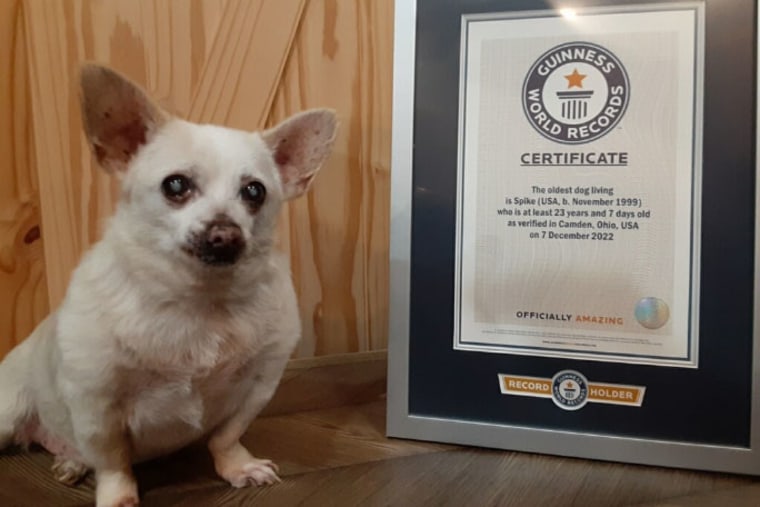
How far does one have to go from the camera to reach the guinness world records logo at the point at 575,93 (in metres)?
0.94

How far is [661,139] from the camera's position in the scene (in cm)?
92

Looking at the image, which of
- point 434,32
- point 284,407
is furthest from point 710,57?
point 284,407

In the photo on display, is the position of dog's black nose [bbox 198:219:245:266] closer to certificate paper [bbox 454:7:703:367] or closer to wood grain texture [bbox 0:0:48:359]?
certificate paper [bbox 454:7:703:367]

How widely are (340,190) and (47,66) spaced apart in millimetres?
544

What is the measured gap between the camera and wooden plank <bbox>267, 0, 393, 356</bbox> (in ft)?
4.15

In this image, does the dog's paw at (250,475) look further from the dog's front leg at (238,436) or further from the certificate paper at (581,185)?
the certificate paper at (581,185)

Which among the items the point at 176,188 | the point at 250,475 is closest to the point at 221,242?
the point at 176,188

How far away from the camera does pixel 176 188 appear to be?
2.57 ft

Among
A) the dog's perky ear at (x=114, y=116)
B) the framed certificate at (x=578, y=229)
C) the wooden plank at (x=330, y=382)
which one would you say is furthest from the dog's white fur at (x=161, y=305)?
the wooden plank at (x=330, y=382)

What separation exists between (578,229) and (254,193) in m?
0.45

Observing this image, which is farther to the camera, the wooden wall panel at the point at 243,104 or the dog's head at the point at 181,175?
the wooden wall panel at the point at 243,104

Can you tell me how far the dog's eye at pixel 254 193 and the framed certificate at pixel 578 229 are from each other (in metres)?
0.24

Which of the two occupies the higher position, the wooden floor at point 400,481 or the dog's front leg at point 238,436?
the dog's front leg at point 238,436

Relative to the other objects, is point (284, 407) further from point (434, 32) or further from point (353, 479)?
point (434, 32)
